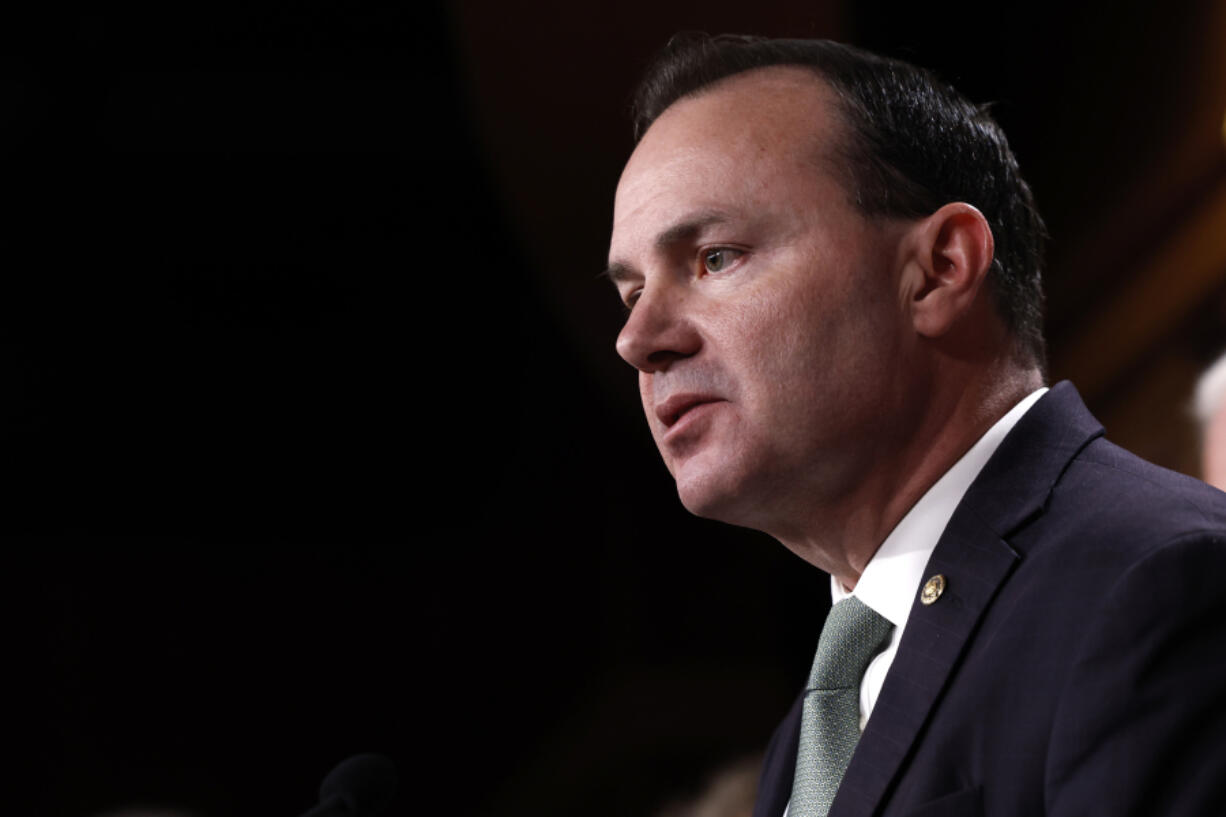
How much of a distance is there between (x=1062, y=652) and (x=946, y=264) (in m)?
0.54

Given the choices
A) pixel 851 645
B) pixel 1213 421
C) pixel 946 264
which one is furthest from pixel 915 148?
pixel 1213 421

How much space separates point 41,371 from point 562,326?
160 cm

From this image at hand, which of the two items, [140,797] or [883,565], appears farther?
[140,797]

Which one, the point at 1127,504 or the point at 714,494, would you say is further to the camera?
the point at 714,494

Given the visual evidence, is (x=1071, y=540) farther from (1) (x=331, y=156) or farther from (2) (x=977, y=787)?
(1) (x=331, y=156)

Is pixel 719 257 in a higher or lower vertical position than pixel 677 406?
higher

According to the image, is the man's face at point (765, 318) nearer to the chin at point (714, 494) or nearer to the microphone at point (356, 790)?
the chin at point (714, 494)

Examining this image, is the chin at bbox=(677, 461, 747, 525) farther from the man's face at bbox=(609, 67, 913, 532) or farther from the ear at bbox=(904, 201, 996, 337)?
the ear at bbox=(904, 201, 996, 337)


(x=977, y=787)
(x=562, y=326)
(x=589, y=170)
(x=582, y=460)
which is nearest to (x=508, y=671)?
(x=582, y=460)

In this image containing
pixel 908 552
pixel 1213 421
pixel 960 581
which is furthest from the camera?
pixel 1213 421

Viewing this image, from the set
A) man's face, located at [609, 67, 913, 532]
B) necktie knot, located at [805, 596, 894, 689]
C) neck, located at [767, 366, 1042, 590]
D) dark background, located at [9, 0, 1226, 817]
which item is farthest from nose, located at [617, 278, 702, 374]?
dark background, located at [9, 0, 1226, 817]

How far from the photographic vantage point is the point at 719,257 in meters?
1.29

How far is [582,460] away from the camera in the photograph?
144 inches

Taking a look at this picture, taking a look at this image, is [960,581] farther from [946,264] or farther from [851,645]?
[946,264]
